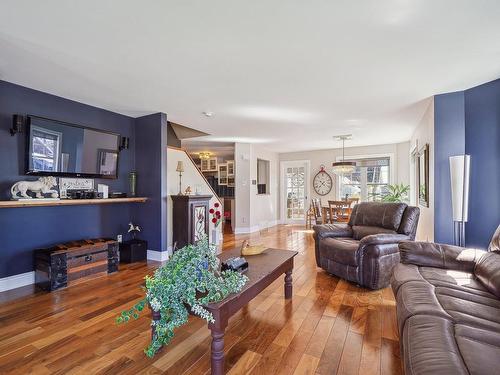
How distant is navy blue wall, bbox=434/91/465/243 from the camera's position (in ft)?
10.2

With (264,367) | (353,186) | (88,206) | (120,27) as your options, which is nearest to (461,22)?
(120,27)

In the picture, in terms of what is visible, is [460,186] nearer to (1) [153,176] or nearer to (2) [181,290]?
(2) [181,290]

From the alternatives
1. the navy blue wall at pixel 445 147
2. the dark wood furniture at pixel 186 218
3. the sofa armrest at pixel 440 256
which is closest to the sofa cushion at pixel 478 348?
the sofa armrest at pixel 440 256

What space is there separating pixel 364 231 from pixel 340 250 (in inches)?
25.7

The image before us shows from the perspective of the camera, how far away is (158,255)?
401cm

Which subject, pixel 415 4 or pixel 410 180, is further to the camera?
pixel 410 180

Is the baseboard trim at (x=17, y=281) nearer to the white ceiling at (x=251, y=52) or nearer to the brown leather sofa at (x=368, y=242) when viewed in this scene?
→ the white ceiling at (x=251, y=52)

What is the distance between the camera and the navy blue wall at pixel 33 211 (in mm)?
2871

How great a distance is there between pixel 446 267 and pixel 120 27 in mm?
3225

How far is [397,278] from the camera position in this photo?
2020mm

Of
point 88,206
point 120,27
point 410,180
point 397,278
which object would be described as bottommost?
point 397,278

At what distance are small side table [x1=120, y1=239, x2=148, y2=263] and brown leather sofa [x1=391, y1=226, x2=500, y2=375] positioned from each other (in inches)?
136

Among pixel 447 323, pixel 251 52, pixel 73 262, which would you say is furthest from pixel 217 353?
pixel 73 262

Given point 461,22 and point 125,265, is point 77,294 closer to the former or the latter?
point 125,265
